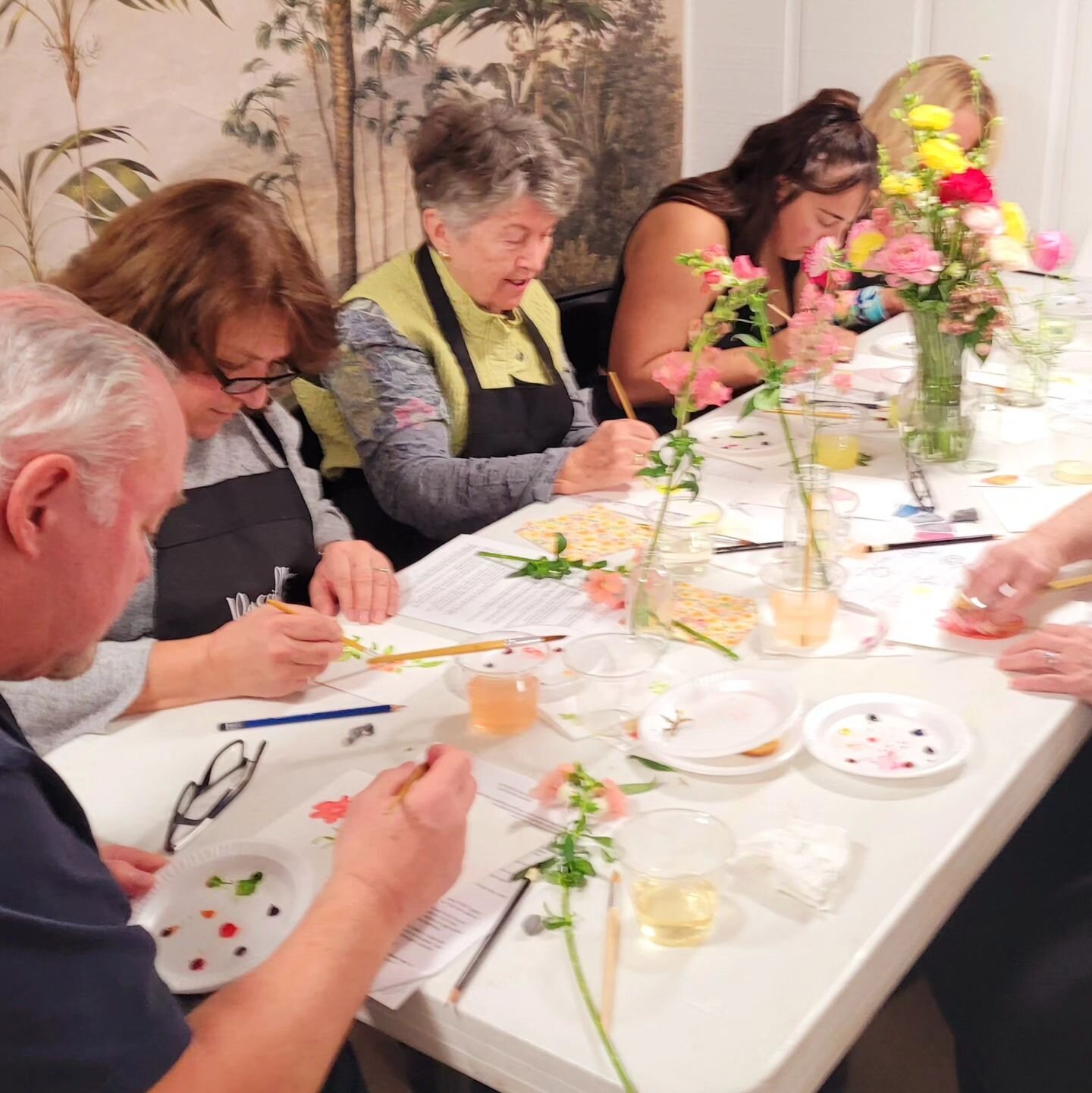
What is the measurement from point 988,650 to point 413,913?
81cm

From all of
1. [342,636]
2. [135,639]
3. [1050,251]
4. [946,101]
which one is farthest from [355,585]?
[946,101]

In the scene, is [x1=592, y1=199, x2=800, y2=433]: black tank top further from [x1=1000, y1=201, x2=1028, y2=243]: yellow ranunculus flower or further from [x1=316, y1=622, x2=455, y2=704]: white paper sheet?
[x1=316, y1=622, x2=455, y2=704]: white paper sheet

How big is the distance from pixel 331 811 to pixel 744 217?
205 centimetres

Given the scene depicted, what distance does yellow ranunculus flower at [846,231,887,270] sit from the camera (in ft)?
6.20

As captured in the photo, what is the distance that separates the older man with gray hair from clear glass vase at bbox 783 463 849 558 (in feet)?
2.58

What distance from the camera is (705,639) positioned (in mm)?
1508

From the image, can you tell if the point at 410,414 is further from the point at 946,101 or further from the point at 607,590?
the point at 946,101

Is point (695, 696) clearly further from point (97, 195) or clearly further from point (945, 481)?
point (97, 195)

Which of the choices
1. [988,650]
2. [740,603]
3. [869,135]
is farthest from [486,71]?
[988,650]

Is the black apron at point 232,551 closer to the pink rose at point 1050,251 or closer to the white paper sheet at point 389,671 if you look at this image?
the white paper sheet at point 389,671

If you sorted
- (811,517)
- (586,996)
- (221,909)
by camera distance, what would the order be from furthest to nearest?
(811,517) < (221,909) < (586,996)

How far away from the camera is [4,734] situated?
2.77ft

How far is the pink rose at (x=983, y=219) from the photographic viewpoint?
1823mm

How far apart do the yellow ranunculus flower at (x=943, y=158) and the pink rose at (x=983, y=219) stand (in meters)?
0.02
